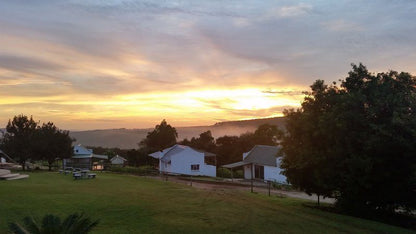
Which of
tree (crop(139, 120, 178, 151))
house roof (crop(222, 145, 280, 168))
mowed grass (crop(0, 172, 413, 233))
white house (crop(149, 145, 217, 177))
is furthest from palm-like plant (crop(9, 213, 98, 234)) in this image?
tree (crop(139, 120, 178, 151))

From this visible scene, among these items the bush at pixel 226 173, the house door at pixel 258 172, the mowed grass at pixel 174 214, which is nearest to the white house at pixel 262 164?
the house door at pixel 258 172

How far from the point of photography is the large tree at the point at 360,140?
1653 cm

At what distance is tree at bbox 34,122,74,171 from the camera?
146 ft

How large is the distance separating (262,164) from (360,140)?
3757 cm

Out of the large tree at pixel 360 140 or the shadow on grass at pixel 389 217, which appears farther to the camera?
the shadow on grass at pixel 389 217

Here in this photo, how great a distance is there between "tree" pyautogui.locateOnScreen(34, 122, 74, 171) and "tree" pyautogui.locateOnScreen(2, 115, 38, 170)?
2.23 ft

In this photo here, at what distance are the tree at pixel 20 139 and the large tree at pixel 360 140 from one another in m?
33.8

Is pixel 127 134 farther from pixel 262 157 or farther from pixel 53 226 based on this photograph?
pixel 53 226

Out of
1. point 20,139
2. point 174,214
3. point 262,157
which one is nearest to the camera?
point 174,214

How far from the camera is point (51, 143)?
148ft

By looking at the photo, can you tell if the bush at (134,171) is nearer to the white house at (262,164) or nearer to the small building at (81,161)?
the small building at (81,161)

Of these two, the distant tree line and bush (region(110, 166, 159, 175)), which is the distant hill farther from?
the distant tree line

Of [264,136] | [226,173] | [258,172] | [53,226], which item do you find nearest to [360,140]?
[53,226]

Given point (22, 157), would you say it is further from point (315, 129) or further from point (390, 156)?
point (390, 156)
